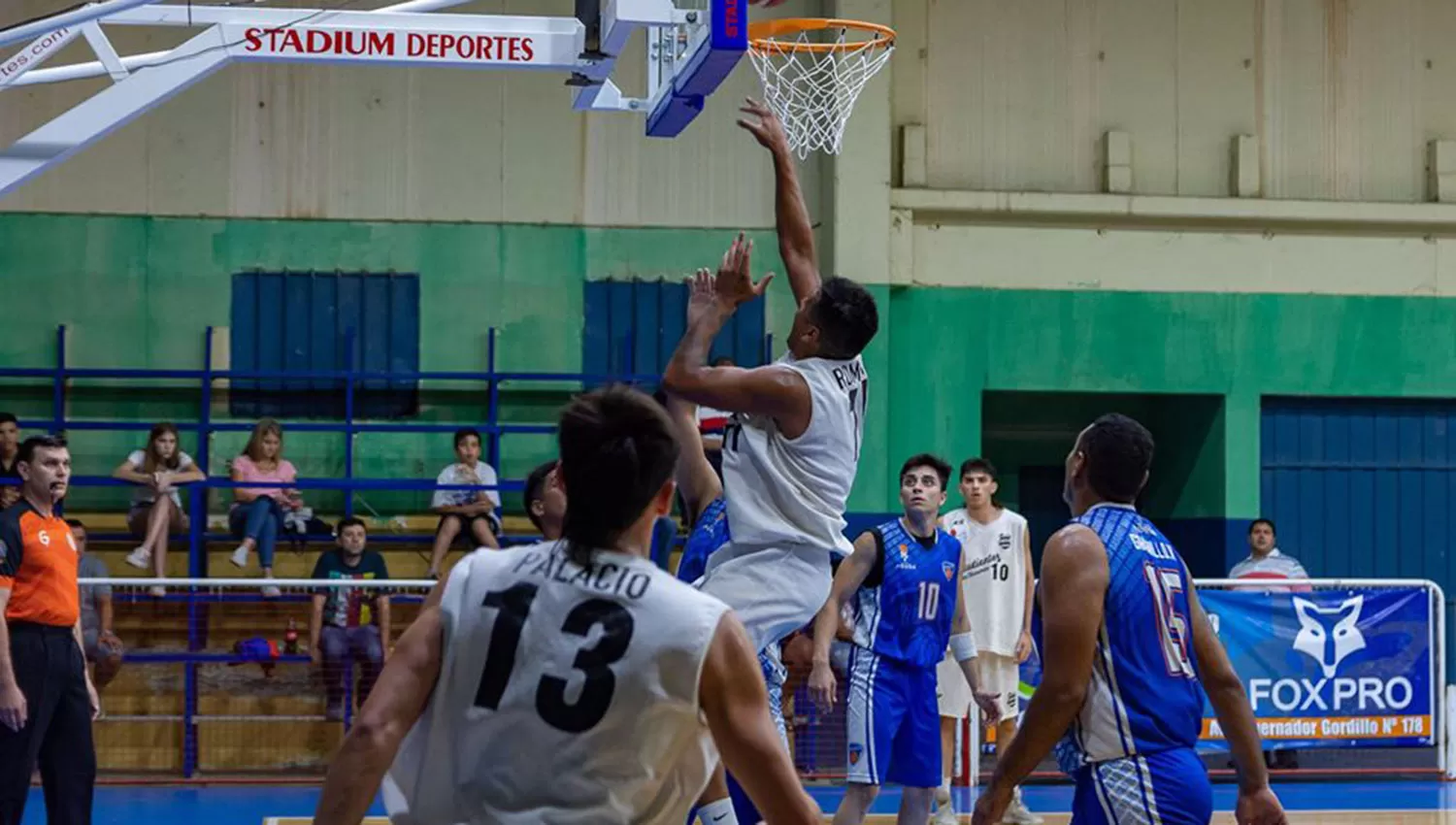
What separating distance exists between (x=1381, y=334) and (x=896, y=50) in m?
5.26

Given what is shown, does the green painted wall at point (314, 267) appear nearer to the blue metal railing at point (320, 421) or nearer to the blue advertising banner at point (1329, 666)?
the blue metal railing at point (320, 421)

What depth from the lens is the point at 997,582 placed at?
1251cm

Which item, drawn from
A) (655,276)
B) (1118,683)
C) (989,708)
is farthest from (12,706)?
(655,276)

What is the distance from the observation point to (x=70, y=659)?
27.4ft

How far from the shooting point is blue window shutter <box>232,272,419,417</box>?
16484 millimetres

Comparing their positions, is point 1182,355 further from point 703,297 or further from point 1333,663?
point 703,297

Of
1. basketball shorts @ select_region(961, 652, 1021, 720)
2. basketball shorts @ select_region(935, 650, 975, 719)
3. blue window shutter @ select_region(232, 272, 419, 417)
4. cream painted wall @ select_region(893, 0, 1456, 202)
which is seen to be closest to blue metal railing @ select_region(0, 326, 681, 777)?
blue window shutter @ select_region(232, 272, 419, 417)

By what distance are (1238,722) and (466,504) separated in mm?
10773

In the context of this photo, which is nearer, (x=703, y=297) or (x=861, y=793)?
(x=703, y=297)

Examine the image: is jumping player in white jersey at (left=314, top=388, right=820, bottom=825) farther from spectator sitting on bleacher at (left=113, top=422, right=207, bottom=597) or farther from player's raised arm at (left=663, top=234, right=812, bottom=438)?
spectator sitting on bleacher at (left=113, top=422, right=207, bottom=597)

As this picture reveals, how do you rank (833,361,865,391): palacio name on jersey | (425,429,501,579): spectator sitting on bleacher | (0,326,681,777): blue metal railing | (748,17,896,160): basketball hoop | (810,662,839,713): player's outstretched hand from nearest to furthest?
(833,361,865,391): palacio name on jersey → (810,662,839,713): player's outstretched hand → (748,17,896,160): basketball hoop → (425,429,501,579): spectator sitting on bleacher → (0,326,681,777): blue metal railing

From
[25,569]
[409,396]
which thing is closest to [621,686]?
[25,569]

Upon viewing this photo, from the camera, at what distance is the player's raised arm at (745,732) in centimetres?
345

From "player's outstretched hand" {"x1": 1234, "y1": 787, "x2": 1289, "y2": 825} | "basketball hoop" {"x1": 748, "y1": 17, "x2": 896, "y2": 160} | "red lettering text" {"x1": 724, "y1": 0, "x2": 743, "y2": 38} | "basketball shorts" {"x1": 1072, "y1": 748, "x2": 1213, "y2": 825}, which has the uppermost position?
"basketball hoop" {"x1": 748, "y1": 17, "x2": 896, "y2": 160}
